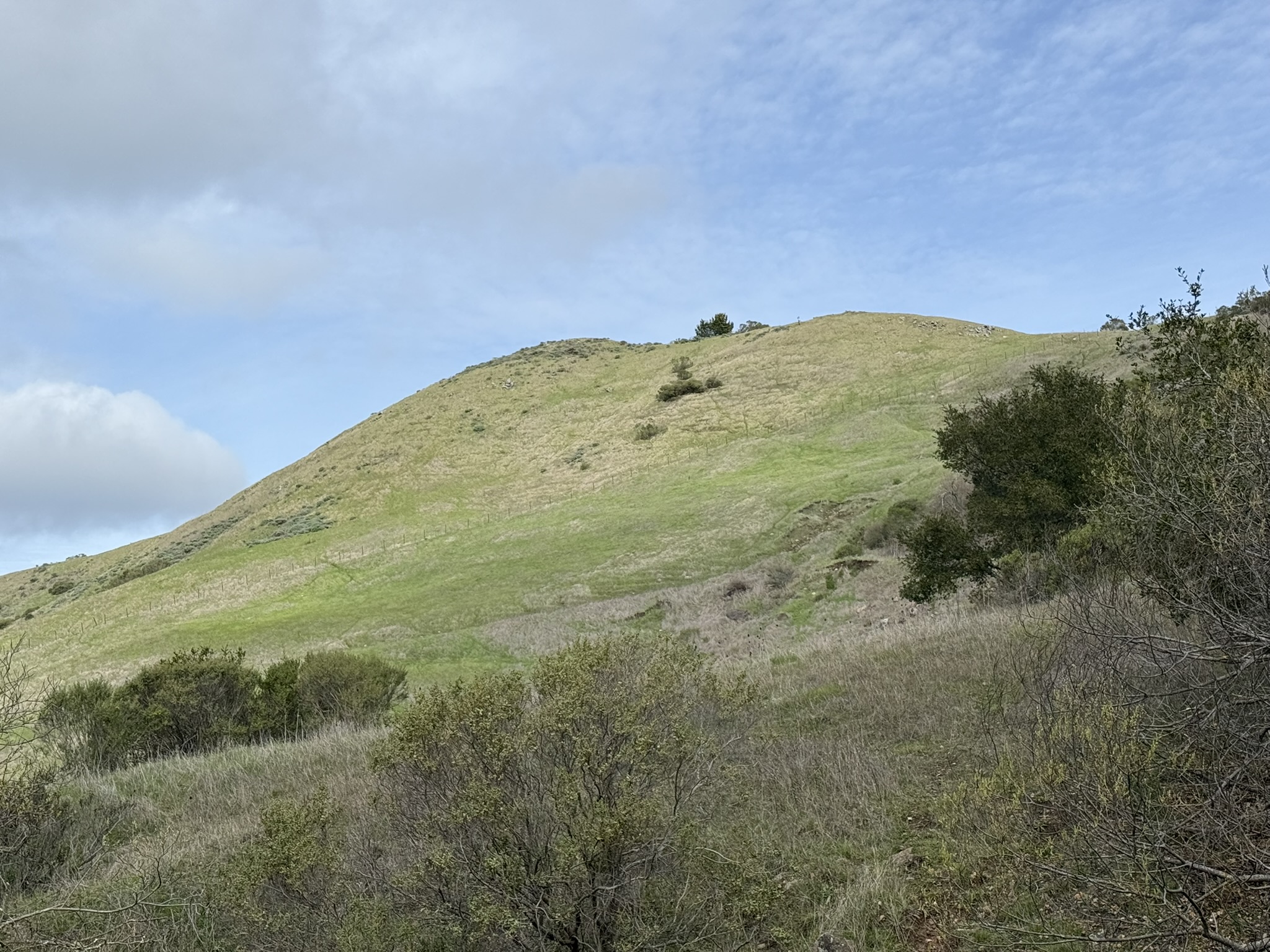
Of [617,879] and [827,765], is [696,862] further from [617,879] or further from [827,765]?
[827,765]

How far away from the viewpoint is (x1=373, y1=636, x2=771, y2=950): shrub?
4.59 metres

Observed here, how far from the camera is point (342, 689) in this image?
1599cm

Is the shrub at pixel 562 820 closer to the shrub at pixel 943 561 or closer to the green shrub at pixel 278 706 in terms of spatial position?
the green shrub at pixel 278 706

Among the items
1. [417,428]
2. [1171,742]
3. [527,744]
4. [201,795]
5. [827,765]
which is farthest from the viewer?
[417,428]

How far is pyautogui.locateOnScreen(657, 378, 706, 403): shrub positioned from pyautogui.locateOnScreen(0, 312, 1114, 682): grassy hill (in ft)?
3.50

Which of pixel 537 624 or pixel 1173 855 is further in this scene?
pixel 537 624

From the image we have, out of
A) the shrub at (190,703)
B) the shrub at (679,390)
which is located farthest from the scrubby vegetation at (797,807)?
the shrub at (679,390)

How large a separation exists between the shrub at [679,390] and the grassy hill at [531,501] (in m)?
1.07

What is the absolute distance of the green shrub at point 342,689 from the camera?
50.4ft

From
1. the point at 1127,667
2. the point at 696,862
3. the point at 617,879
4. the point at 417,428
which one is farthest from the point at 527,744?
the point at 417,428

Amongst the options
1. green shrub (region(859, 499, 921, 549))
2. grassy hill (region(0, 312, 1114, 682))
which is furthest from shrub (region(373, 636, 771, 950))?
green shrub (region(859, 499, 921, 549))

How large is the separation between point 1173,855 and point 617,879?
2.91 meters

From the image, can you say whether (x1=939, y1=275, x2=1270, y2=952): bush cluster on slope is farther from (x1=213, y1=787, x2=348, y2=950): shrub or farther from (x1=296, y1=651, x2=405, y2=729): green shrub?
(x1=296, y1=651, x2=405, y2=729): green shrub

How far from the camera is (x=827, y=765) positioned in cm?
707
